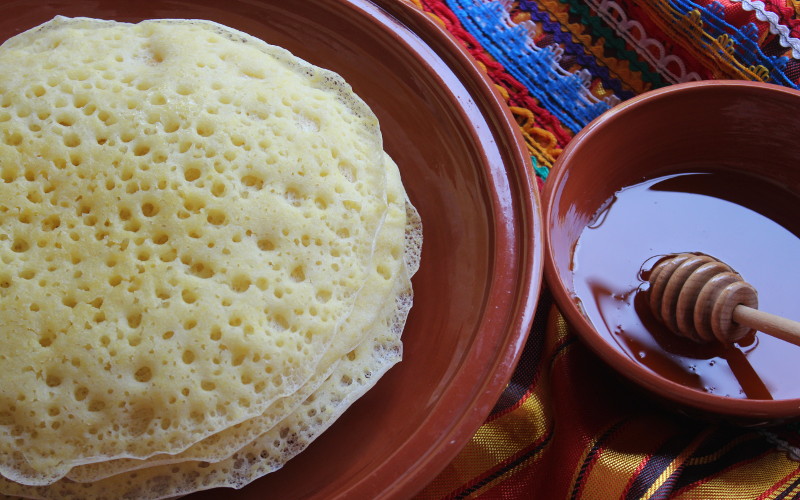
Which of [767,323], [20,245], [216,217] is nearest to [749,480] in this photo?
[767,323]

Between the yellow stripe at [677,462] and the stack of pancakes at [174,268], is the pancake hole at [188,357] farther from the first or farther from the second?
the yellow stripe at [677,462]

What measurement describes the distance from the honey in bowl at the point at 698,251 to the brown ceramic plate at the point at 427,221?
0.58 ft

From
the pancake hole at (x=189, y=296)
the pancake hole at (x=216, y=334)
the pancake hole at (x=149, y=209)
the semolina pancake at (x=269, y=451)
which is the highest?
the pancake hole at (x=149, y=209)

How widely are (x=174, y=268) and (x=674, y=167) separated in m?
0.79

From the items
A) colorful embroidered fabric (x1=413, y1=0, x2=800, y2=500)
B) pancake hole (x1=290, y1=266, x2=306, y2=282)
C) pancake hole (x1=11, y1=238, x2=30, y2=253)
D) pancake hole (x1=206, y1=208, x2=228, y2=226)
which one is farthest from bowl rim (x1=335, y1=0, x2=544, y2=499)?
pancake hole (x1=11, y1=238, x2=30, y2=253)

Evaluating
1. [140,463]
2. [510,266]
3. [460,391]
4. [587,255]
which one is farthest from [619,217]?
[140,463]

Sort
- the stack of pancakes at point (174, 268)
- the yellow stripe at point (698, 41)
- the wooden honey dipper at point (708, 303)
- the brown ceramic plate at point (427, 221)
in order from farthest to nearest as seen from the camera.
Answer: the yellow stripe at point (698, 41) < the wooden honey dipper at point (708, 303) < the brown ceramic plate at point (427, 221) < the stack of pancakes at point (174, 268)

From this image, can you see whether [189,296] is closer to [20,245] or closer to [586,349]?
[20,245]

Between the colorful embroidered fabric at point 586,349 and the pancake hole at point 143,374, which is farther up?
the colorful embroidered fabric at point 586,349

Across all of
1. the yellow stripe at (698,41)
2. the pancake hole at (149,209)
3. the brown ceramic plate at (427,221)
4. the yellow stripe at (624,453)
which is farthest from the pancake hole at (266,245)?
the yellow stripe at (698,41)

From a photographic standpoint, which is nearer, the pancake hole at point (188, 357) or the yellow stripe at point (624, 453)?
the pancake hole at point (188, 357)

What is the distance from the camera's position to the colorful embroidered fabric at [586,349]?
3.11ft

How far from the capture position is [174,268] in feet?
2.41

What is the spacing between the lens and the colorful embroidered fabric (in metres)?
0.95
